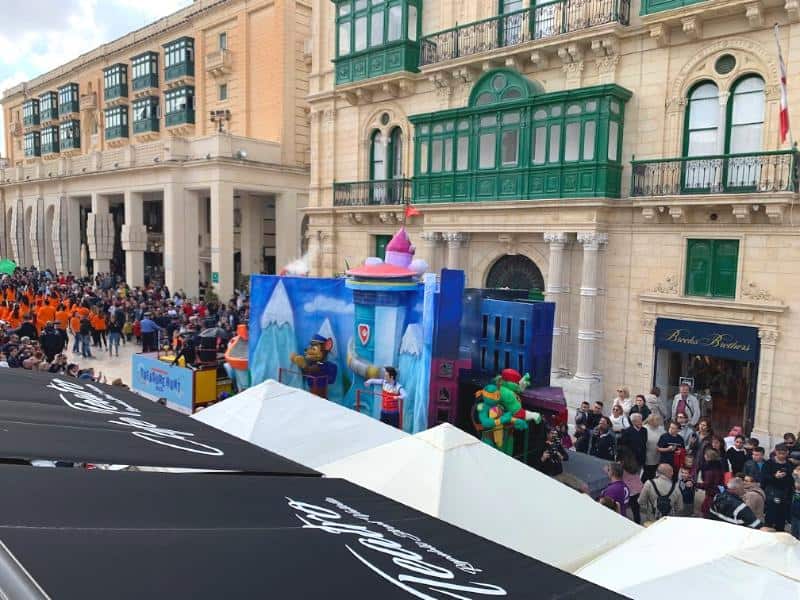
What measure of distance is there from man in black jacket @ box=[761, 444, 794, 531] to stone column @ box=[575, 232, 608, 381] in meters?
7.83

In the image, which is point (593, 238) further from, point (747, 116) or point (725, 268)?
point (747, 116)

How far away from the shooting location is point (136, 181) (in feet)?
104

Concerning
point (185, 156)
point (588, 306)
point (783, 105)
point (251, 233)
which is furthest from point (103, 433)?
point (251, 233)

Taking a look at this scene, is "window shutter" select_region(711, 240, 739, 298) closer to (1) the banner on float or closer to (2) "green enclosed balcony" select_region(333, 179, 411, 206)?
(2) "green enclosed balcony" select_region(333, 179, 411, 206)

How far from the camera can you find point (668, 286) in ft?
50.2

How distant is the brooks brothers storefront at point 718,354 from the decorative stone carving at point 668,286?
148 mm

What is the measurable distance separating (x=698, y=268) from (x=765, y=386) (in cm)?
310

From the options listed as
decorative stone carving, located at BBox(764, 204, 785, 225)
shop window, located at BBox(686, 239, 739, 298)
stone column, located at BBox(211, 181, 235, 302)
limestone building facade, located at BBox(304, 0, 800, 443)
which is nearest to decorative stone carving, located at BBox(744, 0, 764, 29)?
limestone building facade, located at BBox(304, 0, 800, 443)

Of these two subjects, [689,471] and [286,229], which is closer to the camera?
[689,471]

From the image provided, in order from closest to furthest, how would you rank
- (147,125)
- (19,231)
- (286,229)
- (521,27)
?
1. (521,27)
2. (286,229)
3. (147,125)
4. (19,231)

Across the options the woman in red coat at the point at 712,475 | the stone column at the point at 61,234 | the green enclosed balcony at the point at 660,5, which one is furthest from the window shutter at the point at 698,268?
the stone column at the point at 61,234

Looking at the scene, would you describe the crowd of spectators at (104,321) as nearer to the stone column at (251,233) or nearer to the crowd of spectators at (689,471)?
the stone column at (251,233)

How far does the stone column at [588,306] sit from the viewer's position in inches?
629

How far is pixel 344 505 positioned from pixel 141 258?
32600mm
